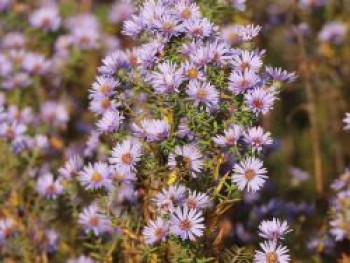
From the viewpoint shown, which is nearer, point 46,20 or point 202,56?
point 202,56

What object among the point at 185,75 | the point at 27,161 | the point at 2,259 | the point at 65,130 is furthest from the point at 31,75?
the point at 185,75

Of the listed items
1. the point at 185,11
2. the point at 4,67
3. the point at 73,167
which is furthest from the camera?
the point at 4,67

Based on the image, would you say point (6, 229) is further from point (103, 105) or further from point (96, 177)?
point (103, 105)

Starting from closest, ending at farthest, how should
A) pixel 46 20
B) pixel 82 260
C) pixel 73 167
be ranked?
pixel 73 167, pixel 82 260, pixel 46 20

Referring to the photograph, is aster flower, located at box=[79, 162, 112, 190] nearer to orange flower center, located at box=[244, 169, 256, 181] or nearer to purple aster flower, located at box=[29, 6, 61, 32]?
orange flower center, located at box=[244, 169, 256, 181]

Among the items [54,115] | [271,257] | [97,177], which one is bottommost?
[271,257]

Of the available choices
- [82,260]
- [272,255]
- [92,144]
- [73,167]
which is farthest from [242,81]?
[82,260]

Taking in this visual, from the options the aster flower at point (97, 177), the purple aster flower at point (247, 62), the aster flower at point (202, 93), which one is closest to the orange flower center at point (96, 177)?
the aster flower at point (97, 177)
